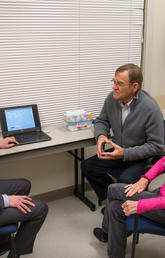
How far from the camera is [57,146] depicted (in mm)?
2312

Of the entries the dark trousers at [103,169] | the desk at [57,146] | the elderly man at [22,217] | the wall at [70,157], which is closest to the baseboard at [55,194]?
the wall at [70,157]

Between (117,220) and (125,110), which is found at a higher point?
(125,110)

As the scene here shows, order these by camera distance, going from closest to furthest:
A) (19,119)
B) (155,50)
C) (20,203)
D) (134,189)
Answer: (20,203) < (134,189) < (19,119) < (155,50)

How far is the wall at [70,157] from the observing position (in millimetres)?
2748

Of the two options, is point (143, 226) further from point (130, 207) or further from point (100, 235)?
point (100, 235)

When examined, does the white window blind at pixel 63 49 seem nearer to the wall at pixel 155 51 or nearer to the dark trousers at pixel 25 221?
the wall at pixel 155 51

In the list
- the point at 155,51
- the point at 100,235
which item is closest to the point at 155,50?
the point at 155,51

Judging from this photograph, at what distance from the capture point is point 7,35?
93.4 inches

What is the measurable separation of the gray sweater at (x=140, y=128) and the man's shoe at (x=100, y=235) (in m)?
0.62

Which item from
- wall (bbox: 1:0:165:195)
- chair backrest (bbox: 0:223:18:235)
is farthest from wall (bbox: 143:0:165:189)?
chair backrest (bbox: 0:223:18:235)

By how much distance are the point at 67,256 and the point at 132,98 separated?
130cm

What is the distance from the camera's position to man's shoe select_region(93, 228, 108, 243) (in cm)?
227

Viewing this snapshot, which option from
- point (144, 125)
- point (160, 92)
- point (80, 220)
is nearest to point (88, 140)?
point (144, 125)

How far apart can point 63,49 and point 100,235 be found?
1628 mm
